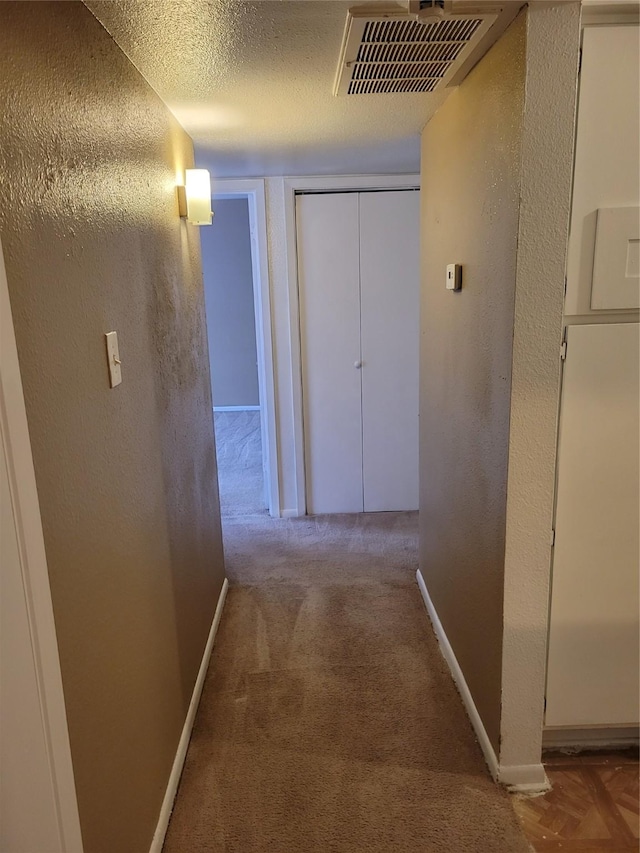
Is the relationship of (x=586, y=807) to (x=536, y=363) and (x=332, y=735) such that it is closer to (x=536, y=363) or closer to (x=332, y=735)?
(x=332, y=735)

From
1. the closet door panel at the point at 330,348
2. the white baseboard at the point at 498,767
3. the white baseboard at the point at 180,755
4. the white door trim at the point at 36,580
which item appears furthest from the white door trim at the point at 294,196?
the white door trim at the point at 36,580

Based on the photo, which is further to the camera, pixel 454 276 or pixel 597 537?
pixel 454 276

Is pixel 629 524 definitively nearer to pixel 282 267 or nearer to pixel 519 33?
pixel 519 33

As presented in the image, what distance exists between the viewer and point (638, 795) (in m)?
1.74

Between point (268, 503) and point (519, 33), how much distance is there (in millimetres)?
3171

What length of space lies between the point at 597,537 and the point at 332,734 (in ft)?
3.55

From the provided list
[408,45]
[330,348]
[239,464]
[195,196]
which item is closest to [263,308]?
[330,348]

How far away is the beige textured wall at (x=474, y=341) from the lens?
1570 mm

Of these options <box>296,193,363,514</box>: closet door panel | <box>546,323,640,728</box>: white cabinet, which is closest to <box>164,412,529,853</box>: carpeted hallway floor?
<box>546,323,640,728</box>: white cabinet

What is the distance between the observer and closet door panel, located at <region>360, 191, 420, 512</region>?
3.62 metres

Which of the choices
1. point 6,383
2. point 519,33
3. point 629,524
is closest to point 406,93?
point 519,33

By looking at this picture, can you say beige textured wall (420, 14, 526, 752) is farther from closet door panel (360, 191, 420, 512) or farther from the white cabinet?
closet door panel (360, 191, 420, 512)

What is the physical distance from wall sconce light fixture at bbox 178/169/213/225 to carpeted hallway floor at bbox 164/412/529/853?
5.71 ft

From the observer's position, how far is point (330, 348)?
3.77m
